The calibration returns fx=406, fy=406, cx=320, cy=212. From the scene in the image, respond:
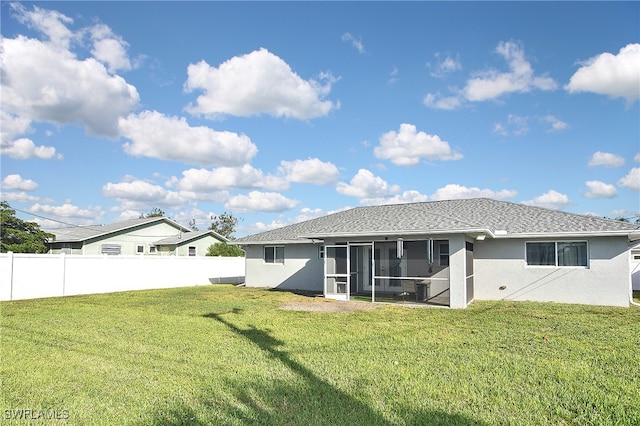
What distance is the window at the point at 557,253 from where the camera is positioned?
13.8 metres

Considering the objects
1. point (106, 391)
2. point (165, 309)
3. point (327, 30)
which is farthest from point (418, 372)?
point (327, 30)

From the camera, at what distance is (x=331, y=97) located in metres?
19.5

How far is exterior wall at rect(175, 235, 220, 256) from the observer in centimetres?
2984

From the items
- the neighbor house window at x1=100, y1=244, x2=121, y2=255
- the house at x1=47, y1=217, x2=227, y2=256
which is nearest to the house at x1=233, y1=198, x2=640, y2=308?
the house at x1=47, y1=217, x2=227, y2=256

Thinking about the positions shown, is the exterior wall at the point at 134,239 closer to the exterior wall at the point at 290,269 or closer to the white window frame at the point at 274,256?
the exterior wall at the point at 290,269

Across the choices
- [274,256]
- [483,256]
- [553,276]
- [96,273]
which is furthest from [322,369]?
[96,273]

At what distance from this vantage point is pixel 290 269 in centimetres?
2022

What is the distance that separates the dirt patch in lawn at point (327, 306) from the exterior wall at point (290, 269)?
15.7ft

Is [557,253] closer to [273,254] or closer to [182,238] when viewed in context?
[273,254]

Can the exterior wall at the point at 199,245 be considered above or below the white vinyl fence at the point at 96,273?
above

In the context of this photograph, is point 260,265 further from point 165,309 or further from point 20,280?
point 20,280

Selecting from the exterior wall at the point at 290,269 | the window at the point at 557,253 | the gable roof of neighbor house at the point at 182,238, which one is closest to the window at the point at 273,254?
the exterior wall at the point at 290,269

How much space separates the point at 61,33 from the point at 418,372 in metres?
14.8

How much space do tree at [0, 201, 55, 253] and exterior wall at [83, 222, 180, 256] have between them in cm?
302
